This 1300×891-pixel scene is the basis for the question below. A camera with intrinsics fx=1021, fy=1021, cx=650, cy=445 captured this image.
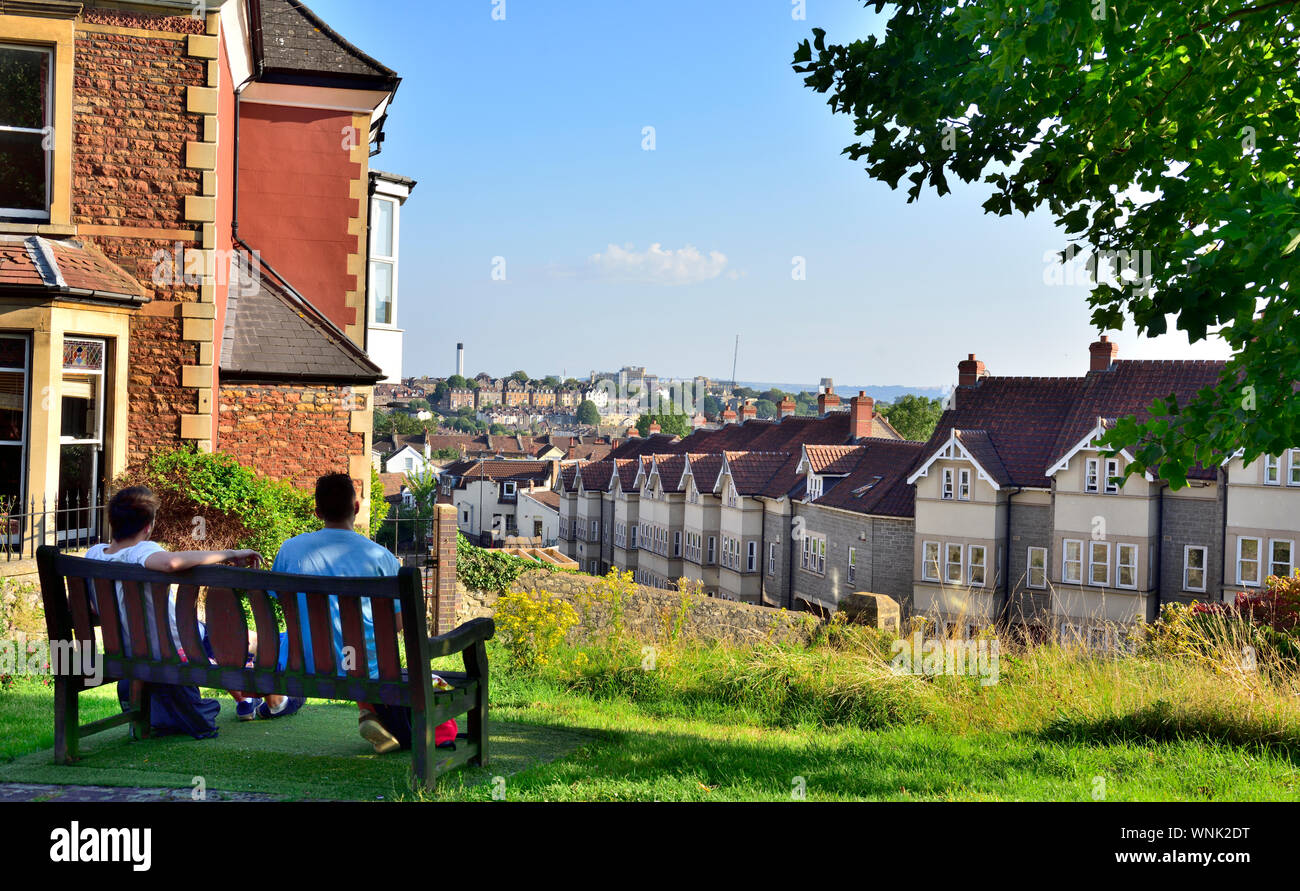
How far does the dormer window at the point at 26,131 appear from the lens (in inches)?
456

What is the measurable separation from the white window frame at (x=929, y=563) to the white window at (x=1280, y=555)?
1048 centimetres

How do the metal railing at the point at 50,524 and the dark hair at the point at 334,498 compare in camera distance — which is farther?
the metal railing at the point at 50,524

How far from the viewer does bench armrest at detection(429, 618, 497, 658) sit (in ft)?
15.5

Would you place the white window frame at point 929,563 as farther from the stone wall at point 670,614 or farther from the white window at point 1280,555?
the stone wall at point 670,614

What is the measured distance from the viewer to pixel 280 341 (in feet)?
46.5

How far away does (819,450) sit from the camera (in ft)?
151

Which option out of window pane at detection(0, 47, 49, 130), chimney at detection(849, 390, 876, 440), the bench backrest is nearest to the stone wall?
the bench backrest

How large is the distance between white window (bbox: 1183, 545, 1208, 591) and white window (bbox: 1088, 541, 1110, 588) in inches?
93.2

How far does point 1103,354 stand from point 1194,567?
27.3 feet

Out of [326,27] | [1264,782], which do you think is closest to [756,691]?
[1264,782]

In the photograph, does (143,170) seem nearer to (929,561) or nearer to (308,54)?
(308,54)

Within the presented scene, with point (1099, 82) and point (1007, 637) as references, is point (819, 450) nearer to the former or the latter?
point (1007, 637)

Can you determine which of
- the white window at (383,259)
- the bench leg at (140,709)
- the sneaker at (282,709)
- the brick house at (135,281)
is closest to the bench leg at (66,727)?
the bench leg at (140,709)

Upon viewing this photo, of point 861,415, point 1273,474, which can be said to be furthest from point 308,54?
point 861,415
